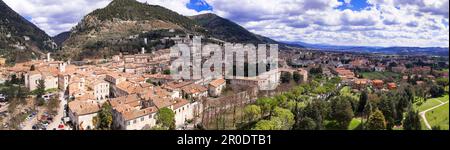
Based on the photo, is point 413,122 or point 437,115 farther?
point 437,115

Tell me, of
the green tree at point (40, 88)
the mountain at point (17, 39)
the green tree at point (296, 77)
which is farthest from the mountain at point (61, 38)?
the green tree at point (296, 77)

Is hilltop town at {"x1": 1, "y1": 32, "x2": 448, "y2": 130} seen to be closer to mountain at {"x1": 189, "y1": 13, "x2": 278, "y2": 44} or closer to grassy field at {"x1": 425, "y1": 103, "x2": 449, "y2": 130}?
grassy field at {"x1": 425, "y1": 103, "x2": 449, "y2": 130}

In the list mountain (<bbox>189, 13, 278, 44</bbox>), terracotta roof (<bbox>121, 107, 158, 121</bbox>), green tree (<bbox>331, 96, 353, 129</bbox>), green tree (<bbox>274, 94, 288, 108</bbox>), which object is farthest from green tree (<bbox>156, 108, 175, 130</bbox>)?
mountain (<bbox>189, 13, 278, 44</bbox>)

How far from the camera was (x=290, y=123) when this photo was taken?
42.3ft

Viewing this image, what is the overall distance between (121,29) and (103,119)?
36843 millimetres

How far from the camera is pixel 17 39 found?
45.0 m

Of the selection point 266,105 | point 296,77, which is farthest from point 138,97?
point 296,77

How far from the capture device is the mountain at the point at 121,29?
38.0m

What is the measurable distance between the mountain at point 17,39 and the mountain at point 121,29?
153 inches

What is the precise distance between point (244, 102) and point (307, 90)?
14.1 ft

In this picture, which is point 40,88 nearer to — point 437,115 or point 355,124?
point 355,124

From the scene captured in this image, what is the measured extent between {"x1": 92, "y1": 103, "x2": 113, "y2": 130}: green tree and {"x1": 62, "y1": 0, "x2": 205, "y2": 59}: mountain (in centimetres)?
2295
